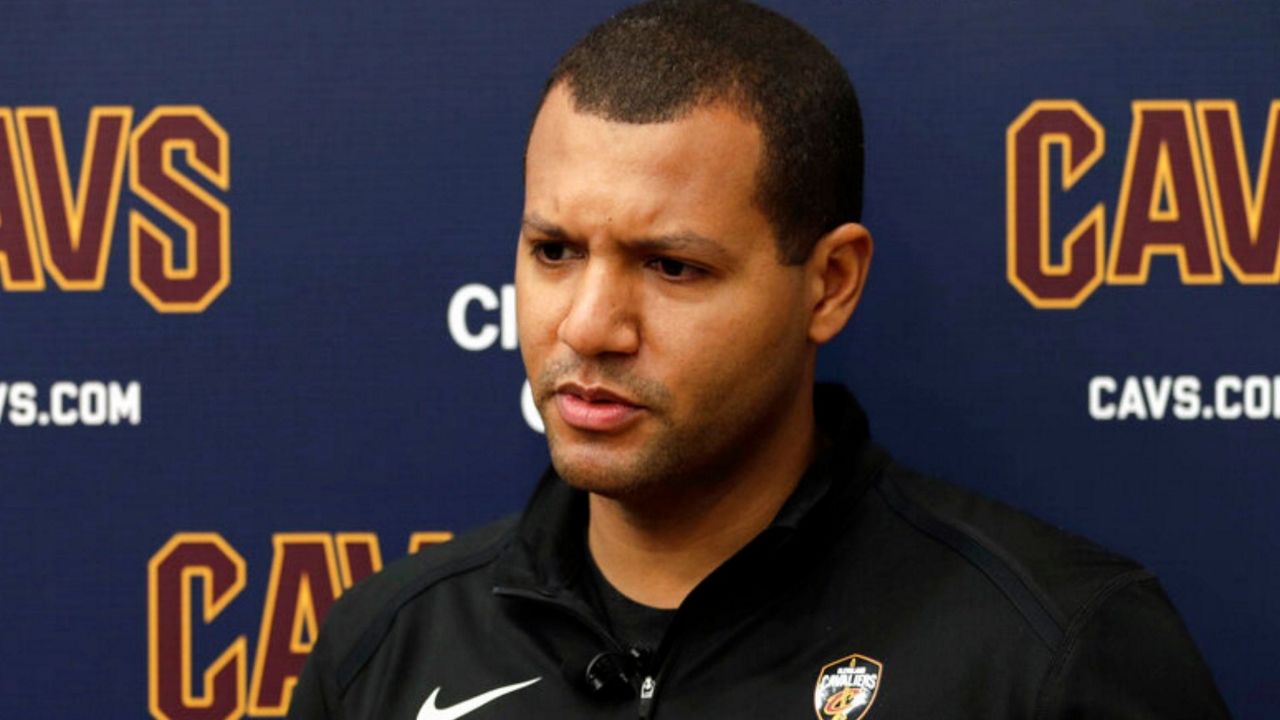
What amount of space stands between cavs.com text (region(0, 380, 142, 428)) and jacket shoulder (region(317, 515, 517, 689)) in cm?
33

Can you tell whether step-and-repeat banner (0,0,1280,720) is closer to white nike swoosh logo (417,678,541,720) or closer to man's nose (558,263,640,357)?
white nike swoosh logo (417,678,541,720)

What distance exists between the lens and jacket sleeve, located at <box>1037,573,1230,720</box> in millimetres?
1180

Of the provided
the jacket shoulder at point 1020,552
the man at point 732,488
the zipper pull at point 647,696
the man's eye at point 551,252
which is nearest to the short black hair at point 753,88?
the man at point 732,488

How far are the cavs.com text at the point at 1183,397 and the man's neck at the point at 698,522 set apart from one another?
41 centimetres

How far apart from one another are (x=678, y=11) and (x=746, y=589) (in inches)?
17.9

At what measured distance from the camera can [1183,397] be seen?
160 cm

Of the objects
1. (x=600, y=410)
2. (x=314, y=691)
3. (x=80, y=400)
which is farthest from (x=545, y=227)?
(x=80, y=400)

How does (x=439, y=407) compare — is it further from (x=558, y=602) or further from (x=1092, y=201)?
(x=1092, y=201)

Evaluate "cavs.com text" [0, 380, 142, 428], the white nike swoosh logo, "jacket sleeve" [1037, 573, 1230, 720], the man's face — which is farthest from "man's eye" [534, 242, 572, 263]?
"cavs.com text" [0, 380, 142, 428]

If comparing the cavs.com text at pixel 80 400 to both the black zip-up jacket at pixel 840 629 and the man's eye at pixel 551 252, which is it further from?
the man's eye at pixel 551 252

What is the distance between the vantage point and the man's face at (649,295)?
1.22 m

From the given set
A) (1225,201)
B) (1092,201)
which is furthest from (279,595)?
(1225,201)

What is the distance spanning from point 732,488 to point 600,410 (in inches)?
5.9

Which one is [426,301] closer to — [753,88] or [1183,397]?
[753,88]
